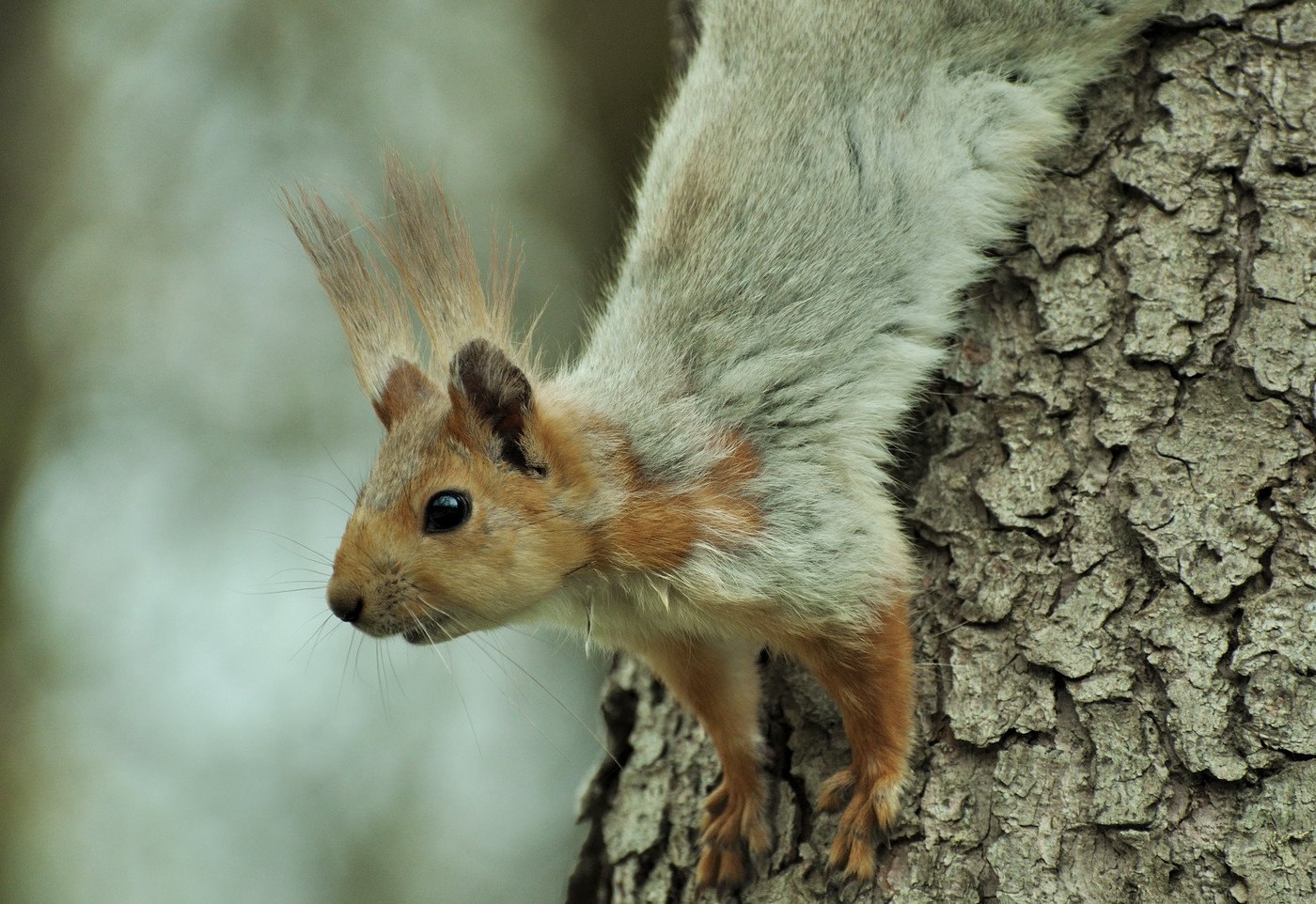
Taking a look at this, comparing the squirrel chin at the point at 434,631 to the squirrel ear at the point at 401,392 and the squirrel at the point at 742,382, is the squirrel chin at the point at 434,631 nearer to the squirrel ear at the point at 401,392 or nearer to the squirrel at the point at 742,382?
the squirrel at the point at 742,382

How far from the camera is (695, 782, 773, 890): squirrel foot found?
9.84 feet

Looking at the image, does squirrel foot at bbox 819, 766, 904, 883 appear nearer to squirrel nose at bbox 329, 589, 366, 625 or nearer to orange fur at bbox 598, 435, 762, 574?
orange fur at bbox 598, 435, 762, 574

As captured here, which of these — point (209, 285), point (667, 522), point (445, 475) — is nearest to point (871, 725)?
point (667, 522)

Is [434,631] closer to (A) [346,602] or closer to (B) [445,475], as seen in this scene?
(A) [346,602]

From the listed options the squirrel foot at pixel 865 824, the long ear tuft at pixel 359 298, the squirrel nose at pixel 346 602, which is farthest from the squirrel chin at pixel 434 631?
the squirrel foot at pixel 865 824

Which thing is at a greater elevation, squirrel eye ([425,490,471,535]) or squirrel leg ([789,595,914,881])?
squirrel eye ([425,490,471,535])

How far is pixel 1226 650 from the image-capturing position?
7.97ft

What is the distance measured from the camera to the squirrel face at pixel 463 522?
2646 millimetres

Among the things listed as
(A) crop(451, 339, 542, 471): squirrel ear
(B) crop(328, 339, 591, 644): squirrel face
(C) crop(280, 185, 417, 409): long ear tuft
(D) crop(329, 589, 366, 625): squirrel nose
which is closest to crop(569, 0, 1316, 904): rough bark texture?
(B) crop(328, 339, 591, 644): squirrel face

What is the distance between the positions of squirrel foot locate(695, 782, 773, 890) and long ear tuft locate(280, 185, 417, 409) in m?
1.47

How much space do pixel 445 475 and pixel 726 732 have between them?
1031 millimetres

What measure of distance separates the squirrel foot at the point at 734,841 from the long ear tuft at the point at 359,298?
4.83 ft

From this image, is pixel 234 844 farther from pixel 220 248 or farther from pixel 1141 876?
pixel 1141 876

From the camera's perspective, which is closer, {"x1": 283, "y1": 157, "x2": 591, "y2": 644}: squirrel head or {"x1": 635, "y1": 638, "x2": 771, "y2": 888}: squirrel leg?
{"x1": 283, "y1": 157, "x2": 591, "y2": 644}: squirrel head
